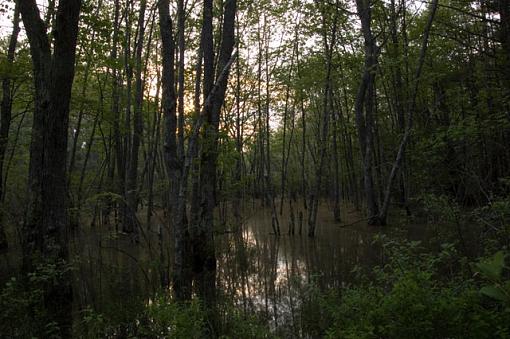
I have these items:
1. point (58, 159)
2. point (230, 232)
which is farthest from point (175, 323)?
point (230, 232)

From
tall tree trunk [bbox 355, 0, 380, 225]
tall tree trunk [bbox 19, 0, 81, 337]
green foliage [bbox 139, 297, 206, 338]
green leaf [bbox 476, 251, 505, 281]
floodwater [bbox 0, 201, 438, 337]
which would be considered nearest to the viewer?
green leaf [bbox 476, 251, 505, 281]

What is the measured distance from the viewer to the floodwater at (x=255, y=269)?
628 cm

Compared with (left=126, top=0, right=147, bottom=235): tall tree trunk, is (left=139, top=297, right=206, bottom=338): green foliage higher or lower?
lower

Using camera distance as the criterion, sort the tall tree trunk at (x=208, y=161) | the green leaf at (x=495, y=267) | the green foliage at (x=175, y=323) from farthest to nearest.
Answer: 1. the tall tree trunk at (x=208, y=161)
2. the green foliage at (x=175, y=323)
3. the green leaf at (x=495, y=267)

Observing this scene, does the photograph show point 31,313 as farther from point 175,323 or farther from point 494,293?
point 494,293

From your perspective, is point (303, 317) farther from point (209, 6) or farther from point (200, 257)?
point (209, 6)

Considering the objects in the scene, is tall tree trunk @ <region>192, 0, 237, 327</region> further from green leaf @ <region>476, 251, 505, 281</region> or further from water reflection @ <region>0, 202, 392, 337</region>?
green leaf @ <region>476, 251, 505, 281</region>

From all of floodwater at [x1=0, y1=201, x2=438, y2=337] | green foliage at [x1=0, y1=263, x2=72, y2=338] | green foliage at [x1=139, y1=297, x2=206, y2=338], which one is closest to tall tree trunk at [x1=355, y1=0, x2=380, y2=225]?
floodwater at [x1=0, y1=201, x2=438, y2=337]

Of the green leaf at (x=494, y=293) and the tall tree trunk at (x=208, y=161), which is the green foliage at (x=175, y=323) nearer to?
the green leaf at (x=494, y=293)

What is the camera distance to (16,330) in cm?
491

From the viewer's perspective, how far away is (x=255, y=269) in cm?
916

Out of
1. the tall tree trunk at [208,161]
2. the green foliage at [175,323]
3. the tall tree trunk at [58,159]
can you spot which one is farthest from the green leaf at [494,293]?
the tall tree trunk at [208,161]

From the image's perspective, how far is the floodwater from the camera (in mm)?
6277

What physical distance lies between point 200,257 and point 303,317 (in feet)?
12.0
